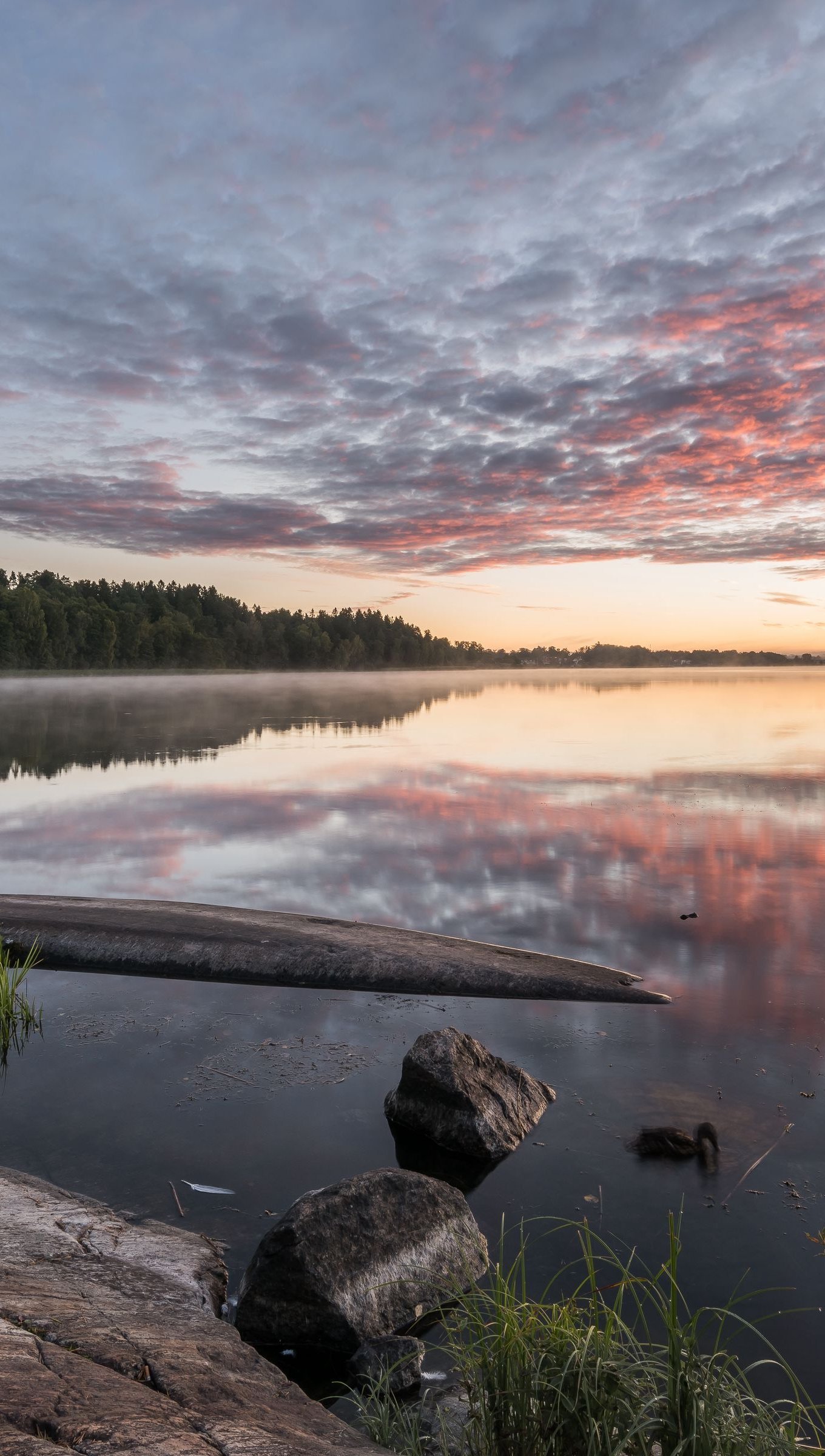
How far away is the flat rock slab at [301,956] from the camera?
10.2 metres

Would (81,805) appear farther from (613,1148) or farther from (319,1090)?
(613,1148)

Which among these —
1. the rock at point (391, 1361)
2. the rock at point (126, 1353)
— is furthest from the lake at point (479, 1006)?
the rock at point (391, 1361)

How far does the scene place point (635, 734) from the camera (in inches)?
1843

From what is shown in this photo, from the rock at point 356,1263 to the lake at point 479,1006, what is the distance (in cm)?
41

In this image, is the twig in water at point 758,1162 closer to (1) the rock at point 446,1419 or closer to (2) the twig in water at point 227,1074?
(1) the rock at point 446,1419

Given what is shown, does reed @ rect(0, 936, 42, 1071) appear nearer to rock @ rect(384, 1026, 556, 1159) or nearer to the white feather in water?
the white feather in water

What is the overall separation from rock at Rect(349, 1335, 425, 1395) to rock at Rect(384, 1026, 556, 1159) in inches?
80.6

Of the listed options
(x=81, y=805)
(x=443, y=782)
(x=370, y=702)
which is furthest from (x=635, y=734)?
(x=370, y=702)

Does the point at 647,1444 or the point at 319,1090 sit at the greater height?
the point at 647,1444

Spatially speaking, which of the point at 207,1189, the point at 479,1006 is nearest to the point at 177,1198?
the point at 207,1189

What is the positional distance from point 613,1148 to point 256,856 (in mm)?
11911

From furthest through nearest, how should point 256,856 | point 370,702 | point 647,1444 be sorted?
point 370,702 < point 256,856 < point 647,1444

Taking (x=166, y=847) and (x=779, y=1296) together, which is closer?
(x=779, y=1296)

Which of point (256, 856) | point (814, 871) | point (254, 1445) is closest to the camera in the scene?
point (254, 1445)
